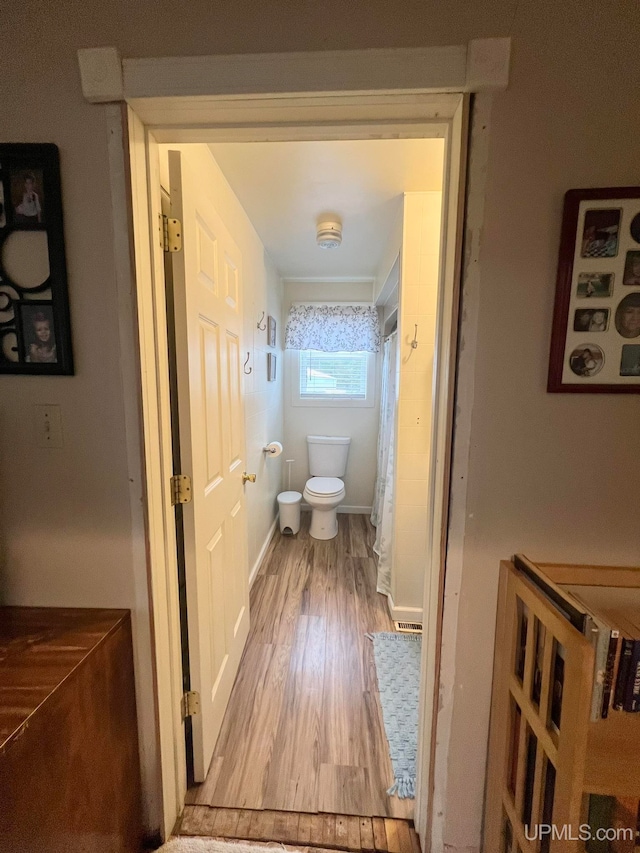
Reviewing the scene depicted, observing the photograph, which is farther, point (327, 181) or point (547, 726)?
point (327, 181)

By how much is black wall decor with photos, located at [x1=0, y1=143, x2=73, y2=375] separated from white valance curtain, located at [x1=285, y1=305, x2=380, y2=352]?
8.68ft

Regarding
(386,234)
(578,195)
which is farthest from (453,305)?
(386,234)

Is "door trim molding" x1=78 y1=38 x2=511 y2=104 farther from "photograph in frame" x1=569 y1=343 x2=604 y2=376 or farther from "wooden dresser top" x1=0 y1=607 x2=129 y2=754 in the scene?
"wooden dresser top" x1=0 y1=607 x2=129 y2=754

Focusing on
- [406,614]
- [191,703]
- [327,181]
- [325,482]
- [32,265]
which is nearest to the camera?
[32,265]

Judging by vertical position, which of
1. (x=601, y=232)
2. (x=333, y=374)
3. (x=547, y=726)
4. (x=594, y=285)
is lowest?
(x=547, y=726)

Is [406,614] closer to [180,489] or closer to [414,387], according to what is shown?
[414,387]

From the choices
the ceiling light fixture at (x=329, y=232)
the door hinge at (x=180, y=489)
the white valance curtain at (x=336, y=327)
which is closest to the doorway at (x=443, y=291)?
the door hinge at (x=180, y=489)

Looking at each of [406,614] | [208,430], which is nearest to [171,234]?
[208,430]

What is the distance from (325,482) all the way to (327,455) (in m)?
0.39

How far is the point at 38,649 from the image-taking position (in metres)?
0.83

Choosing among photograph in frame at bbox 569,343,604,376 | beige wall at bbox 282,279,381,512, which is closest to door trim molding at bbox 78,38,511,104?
photograph in frame at bbox 569,343,604,376

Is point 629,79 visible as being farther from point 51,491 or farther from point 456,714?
point 51,491

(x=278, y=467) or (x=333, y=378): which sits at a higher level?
(x=333, y=378)

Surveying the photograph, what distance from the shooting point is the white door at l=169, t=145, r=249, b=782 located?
1.04 meters
